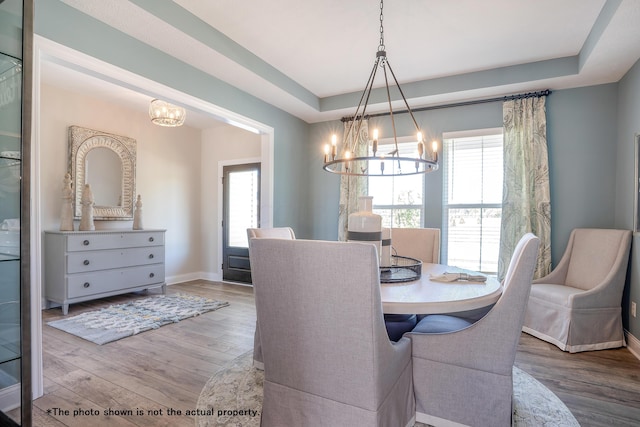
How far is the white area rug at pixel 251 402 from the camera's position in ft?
6.02

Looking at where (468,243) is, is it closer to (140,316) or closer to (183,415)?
(183,415)

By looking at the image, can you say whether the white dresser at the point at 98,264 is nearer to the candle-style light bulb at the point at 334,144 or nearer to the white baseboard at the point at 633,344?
the candle-style light bulb at the point at 334,144

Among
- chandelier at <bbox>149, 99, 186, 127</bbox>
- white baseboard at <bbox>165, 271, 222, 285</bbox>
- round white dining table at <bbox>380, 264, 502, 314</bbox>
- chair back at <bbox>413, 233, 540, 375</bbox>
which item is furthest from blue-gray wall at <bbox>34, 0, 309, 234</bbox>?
chair back at <bbox>413, 233, 540, 375</bbox>

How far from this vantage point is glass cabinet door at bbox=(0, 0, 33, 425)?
166 cm

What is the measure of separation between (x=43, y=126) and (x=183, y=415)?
3.87 metres

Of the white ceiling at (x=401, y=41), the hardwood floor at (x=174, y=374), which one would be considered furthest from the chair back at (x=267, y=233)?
the white ceiling at (x=401, y=41)

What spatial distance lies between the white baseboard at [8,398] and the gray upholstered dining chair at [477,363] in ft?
6.80

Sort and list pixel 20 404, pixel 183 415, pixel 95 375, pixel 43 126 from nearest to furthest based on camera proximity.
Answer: pixel 20 404, pixel 183 415, pixel 95 375, pixel 43 126

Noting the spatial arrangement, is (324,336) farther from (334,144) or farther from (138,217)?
(138,217)

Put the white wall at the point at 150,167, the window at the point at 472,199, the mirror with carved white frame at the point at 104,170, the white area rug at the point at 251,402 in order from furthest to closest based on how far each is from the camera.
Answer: the mirror with carved white frame at the point at 104,170 < the white wall at the point at 150,167 < the window at the point at 472,199 < the white area rug at the point at 251,402

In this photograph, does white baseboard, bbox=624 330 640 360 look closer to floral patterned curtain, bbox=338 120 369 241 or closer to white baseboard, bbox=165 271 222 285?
floral patterned curtain, bbox=338 120 369 241

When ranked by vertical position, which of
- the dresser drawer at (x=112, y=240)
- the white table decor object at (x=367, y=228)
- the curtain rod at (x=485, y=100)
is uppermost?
the curtain rod at (x=485, y=100)

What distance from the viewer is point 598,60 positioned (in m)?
2.90

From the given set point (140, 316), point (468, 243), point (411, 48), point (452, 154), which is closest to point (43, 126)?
point (140, 316)
